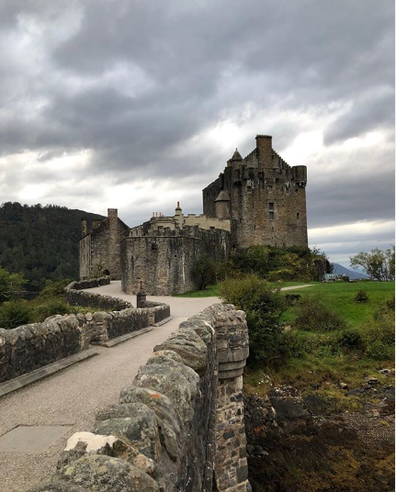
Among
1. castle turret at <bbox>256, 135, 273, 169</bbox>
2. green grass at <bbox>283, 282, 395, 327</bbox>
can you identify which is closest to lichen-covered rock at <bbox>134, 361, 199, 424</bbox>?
green grass at <bbox>283, 282, 395, 327</bbox>

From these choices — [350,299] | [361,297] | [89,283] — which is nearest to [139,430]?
[361,297]

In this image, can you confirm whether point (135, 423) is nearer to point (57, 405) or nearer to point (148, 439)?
point (148, 439)

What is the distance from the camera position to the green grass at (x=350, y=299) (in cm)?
2664

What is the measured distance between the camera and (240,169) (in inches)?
1954

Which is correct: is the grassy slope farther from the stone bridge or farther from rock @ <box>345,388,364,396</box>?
the stone bridge

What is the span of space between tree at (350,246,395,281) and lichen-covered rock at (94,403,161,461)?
44.4 metres

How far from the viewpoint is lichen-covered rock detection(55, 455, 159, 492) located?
1.90 meters

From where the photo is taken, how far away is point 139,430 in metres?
2.47

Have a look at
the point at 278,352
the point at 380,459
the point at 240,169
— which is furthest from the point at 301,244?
the point at 380,459

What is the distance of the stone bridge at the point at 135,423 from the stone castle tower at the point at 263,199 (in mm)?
39090

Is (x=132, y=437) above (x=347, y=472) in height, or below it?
above

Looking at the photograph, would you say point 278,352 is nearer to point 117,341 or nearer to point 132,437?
point 117,341

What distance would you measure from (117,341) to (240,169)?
39292 mm

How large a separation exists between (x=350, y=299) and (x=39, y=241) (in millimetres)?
84530
